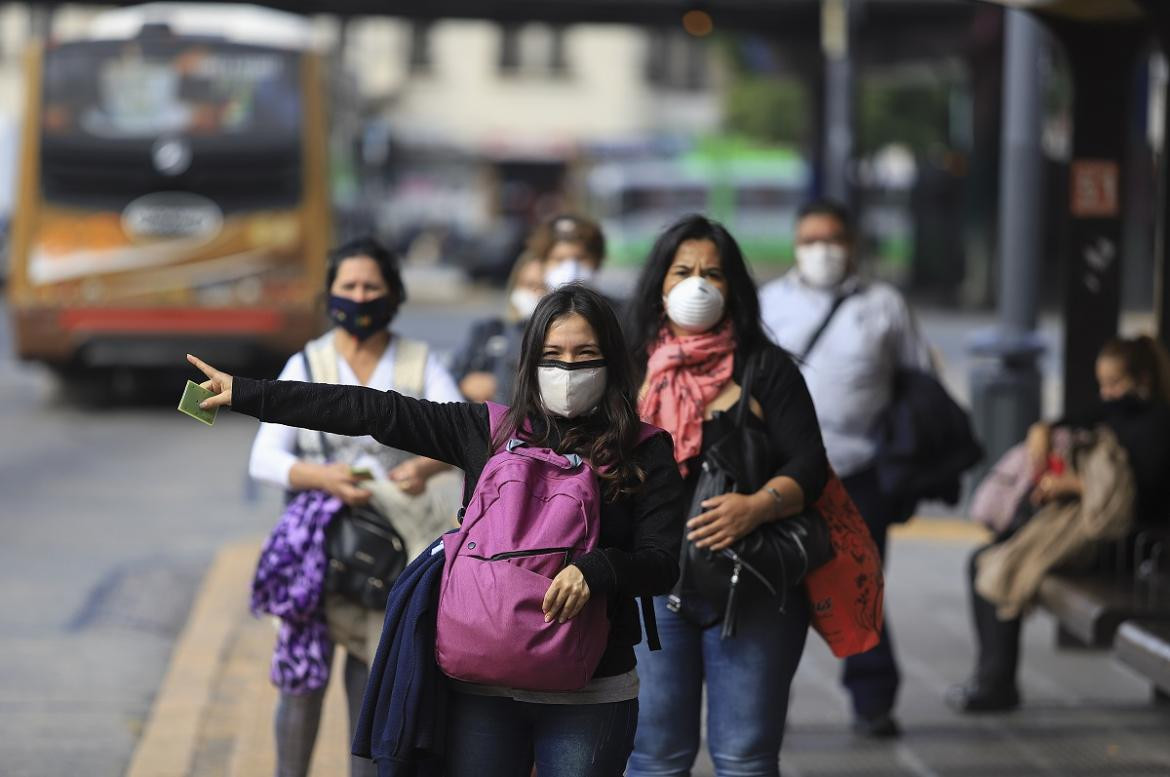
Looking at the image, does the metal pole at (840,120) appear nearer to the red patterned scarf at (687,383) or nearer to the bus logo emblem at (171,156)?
the bus logo emblem at (171,156)

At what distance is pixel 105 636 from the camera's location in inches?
319

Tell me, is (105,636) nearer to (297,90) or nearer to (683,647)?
(683,647)

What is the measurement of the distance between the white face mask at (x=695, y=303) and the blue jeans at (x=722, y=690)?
26.4 inches

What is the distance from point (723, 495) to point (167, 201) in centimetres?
1318

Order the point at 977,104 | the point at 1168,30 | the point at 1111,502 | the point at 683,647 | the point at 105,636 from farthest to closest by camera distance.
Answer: the point at 977,104 → the point at 105,636 → the point at 1168,30 → the point at 1111,502 → the point at 683,647

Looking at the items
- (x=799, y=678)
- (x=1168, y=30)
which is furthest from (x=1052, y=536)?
(x=1168, y=30)

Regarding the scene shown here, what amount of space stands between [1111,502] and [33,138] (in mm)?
12572

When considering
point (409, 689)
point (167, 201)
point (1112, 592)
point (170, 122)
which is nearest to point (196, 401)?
point (409, 689)

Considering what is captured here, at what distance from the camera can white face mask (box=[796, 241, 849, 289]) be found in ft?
20.4

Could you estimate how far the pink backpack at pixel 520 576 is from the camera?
3471mm

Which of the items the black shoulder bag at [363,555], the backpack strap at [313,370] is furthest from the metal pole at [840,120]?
the black shoulder bag at [363,555]

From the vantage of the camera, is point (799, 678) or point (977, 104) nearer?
point (799, 678)

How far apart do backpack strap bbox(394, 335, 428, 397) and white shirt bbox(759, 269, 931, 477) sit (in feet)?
Answer: 4.61

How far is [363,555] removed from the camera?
5.00 meters
